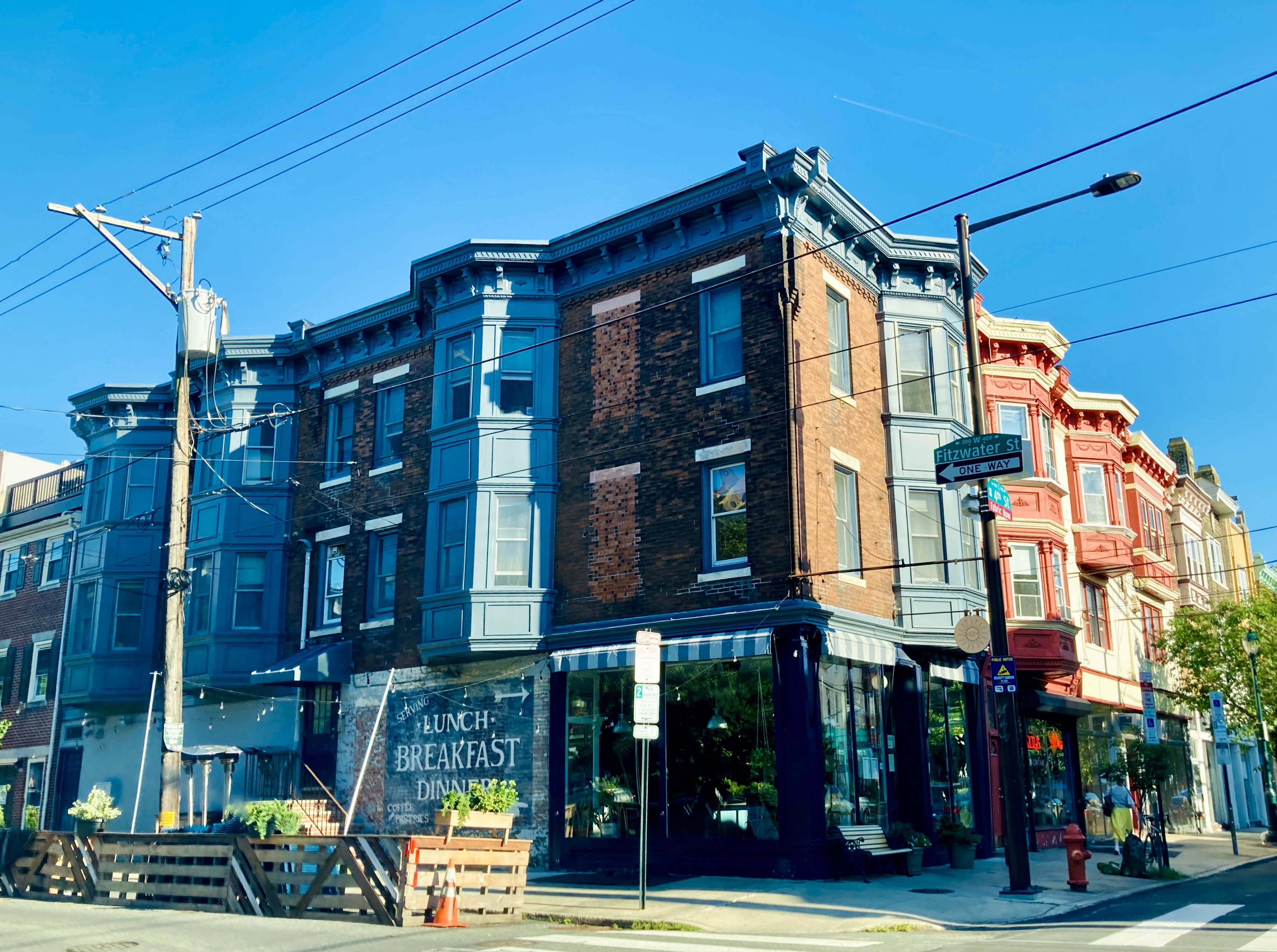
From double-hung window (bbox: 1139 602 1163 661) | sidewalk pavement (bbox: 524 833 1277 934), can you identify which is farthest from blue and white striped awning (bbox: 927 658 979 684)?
double-hung window (bbox: 1139 602 1163 661)

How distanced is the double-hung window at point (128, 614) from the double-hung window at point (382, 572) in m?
7.69

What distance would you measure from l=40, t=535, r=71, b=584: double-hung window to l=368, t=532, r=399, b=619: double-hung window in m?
12.2

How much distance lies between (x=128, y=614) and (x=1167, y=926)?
2478 cm

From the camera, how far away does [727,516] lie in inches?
782

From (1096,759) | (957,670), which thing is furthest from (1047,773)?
(957,670)

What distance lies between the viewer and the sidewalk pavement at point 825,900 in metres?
13.7

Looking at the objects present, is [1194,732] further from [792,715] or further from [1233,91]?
[1233,91]

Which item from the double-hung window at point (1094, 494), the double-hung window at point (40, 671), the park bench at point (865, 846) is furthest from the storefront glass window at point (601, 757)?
the double-hung window at point (40, 671)

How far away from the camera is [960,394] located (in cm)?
2398

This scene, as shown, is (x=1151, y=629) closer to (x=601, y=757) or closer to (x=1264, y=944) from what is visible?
(x=601, y=757)

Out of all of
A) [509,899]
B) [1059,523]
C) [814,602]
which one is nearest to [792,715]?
[814,602]

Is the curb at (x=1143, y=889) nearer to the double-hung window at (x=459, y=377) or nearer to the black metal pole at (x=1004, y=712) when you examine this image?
the black metal pole at (x=1004, y=712)

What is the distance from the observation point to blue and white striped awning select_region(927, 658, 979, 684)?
21.7m

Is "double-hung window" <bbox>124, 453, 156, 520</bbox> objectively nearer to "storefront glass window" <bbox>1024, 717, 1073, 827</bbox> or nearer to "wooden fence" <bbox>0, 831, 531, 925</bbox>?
"wooden fence" <bbox>0, 831, 531, 925</bbox>
